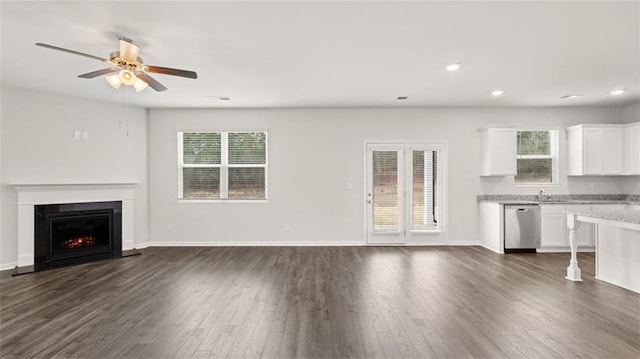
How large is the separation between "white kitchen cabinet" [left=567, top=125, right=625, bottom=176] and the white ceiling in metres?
0.91

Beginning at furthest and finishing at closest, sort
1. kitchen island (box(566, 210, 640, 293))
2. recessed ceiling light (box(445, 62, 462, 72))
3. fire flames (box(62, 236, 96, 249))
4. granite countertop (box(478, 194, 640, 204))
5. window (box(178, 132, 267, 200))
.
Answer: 1. window (box(178, 132, 267, 200))
2. granite countertop (box(478, 194, 640, 204))
3. fire flames (box(62, 236, 96, 249))
4. recessed ceiling light (box(445, 62, 462, 72))
5. kitchen island (box(566, 210, 640, 293))

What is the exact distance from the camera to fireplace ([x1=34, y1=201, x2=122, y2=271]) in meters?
5.12

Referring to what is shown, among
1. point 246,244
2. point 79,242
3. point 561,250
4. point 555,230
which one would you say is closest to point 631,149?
point 555,230

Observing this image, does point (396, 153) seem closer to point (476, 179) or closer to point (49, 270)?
point (476, 179)

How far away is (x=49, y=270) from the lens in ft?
16.1

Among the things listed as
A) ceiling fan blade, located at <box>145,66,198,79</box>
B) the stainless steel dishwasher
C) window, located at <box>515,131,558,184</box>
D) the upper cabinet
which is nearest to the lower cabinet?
the stainless steel dishwasher

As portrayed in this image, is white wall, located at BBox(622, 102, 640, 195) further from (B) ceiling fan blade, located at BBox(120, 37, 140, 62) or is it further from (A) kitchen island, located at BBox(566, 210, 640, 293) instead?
(B) ceiling fan blade, located at BBox(120, 37, 140, 62)

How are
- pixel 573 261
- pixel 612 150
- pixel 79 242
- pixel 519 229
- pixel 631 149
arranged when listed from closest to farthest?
pixel 573 261
pixel 79 242
pixel 519 229
pixel 631 149
pixel 612 150

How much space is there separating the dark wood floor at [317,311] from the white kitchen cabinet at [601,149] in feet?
6.44

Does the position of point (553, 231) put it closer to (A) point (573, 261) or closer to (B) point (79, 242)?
(A) point (573, 261)

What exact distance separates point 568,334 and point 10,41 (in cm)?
567

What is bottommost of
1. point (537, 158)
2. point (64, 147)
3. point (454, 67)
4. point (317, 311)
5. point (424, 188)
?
point (317, 311)

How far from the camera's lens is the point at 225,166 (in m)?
6.66

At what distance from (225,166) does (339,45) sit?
13.0ft
